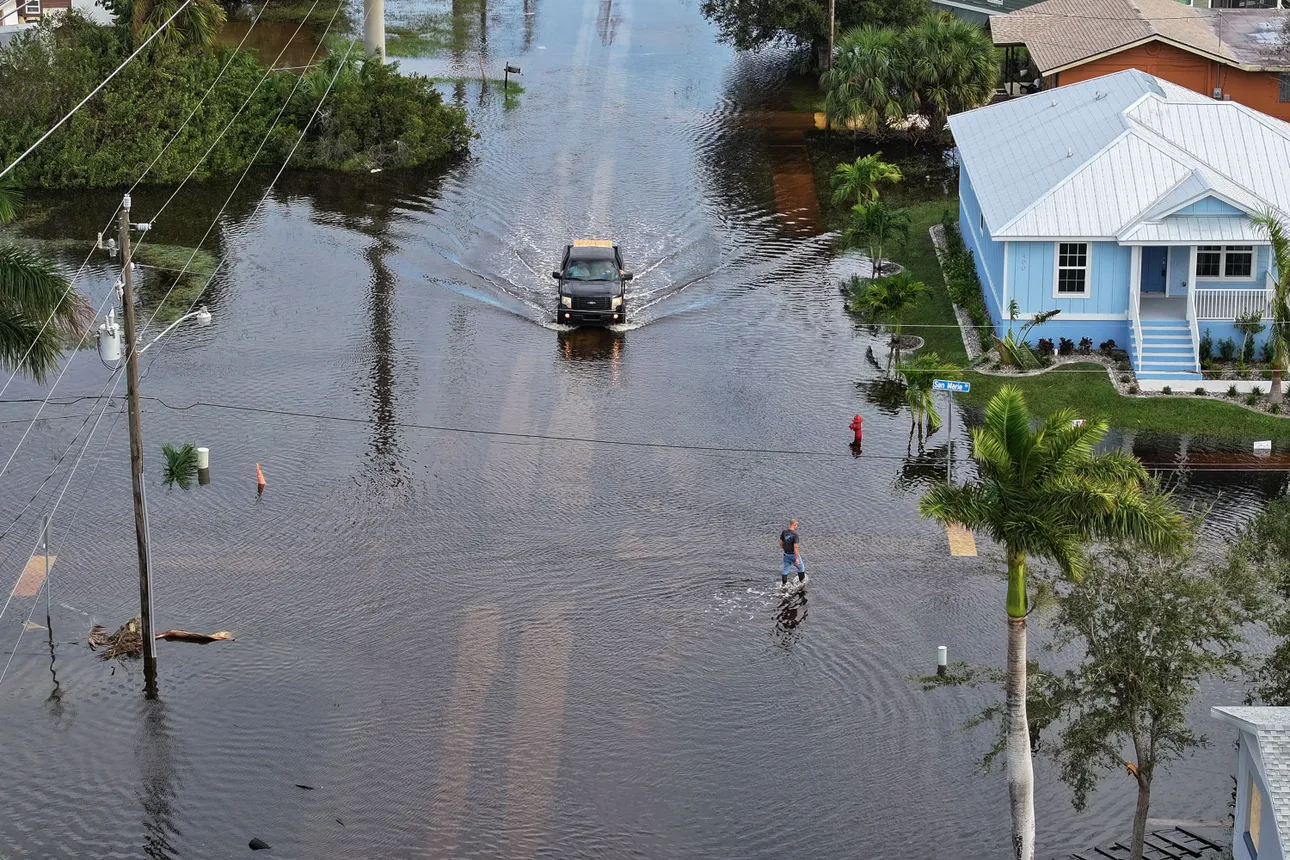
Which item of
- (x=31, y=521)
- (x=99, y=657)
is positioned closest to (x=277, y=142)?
(x=31, y=521)

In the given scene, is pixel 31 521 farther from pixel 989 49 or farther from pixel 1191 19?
pixel 1191 19

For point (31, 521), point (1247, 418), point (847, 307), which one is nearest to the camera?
point (31, 521)

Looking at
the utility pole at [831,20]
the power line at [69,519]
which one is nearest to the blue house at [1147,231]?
the power line at [69,519]

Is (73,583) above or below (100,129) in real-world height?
below

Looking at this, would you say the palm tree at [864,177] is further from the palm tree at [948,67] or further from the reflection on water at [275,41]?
the reflection on water at [275,41]

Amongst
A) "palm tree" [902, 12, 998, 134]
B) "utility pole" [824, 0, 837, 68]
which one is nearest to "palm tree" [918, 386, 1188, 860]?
"palm tree" [902, 12, 998, 134]

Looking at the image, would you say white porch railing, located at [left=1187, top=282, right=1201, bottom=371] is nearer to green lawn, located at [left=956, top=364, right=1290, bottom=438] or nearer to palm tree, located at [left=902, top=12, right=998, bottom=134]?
green lawn, located at [left=956, top=364, right=1290, bottom=438]
